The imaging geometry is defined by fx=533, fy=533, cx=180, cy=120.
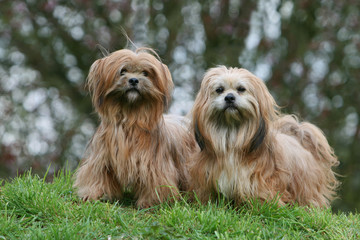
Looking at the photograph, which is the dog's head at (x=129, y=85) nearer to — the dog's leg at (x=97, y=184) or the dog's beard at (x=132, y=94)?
the dog's beard at (x=132, y=94)

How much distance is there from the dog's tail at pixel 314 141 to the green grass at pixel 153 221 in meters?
1.03

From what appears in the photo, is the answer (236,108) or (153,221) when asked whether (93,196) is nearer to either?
(153,221)

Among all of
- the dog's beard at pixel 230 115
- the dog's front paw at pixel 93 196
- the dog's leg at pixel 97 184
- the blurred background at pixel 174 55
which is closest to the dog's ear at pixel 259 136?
the dog's beard at pixel 230 115

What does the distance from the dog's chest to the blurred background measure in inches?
164

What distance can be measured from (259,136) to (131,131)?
132cm

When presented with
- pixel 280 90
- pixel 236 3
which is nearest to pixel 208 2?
pixel 236 3

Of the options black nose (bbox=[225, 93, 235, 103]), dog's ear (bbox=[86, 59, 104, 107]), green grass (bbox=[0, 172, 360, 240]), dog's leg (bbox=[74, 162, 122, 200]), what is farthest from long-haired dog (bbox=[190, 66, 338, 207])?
dog's ear (bbox=[86, 59, 104, 107])

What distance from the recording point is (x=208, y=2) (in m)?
9.91

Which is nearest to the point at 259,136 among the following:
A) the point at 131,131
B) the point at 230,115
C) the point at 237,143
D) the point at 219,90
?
the point at 237,143

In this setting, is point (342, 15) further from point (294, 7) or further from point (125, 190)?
point (125, 190)

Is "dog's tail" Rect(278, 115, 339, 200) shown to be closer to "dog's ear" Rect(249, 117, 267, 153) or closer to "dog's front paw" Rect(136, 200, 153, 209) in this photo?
"dog's ear" Rect(249, 117, 267, 153)

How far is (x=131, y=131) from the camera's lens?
5.53 m

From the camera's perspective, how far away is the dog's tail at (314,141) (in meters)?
→ 6.43

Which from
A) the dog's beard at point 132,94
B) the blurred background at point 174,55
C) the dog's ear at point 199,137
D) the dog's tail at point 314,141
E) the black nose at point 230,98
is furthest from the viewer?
the blurred background at point 174,55
